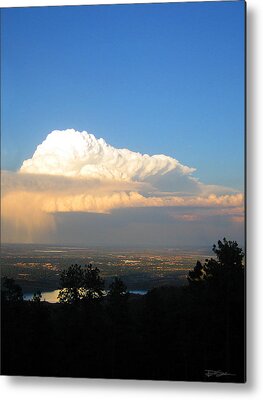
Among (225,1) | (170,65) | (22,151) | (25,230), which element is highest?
(225,1)

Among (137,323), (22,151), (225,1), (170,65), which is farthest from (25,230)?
(225,1)

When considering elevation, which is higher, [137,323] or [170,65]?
[170,65]

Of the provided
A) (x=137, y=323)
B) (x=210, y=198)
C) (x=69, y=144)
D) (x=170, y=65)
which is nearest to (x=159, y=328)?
(x=137, y=323)

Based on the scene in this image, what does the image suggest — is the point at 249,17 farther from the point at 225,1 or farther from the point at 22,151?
the point at 22,151

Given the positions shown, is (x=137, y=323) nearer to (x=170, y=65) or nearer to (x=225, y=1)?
(x=170, y=65)

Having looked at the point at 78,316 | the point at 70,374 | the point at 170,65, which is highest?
the point at 170,65

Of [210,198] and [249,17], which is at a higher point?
[249,17]
